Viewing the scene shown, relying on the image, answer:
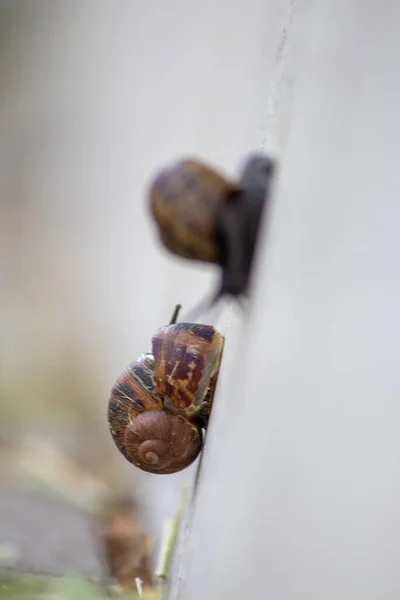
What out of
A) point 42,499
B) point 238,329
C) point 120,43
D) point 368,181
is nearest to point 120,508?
point 42,499

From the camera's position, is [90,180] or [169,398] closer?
[169,398]

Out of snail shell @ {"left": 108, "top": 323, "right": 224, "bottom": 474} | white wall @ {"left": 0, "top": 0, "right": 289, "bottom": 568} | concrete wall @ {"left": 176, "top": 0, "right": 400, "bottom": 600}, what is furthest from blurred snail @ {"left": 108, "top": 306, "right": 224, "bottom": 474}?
white wall @ {"left": 0, "top": 0, "right": 289, "bottom": 568}

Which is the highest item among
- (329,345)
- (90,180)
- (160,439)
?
(90,180)

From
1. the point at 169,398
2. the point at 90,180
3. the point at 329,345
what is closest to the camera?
the point at 329,345

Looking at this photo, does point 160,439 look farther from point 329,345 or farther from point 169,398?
point 329,345

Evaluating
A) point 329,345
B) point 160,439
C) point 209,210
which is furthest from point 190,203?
point 160,439

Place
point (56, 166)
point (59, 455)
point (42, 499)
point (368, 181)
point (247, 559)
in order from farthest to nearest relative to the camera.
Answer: point (56, 166) < point (59, 455) < point (42, 499) < point (247, 559) < point (368, 181)

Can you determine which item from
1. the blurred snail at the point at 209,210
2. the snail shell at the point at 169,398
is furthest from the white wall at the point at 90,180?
the blurred snail at the point at 209,210

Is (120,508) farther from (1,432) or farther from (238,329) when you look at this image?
(238,329)
